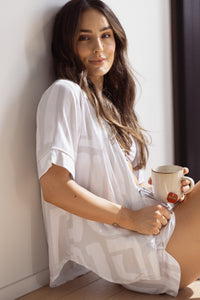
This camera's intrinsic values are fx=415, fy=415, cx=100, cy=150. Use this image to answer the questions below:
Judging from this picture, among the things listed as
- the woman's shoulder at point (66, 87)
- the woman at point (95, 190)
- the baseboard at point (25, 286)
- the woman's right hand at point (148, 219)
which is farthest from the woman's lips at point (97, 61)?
the baseboard at point (25, 286)

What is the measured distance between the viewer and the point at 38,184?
5.32 feet

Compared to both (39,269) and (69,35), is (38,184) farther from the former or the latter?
(69,35)

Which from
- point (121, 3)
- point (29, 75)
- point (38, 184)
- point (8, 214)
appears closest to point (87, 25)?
point (29, 75)

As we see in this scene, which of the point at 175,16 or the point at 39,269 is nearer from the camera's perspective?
the point at 39,269

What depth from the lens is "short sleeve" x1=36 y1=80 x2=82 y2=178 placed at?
1407 millimetres

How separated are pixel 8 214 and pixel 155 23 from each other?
Answer: 1319mm

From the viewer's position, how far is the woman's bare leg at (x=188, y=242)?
1461mm

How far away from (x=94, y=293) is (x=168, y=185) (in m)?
0.52

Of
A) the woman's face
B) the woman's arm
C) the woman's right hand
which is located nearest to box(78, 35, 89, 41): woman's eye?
the woman's face

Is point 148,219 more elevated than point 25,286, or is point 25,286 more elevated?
point 148,219

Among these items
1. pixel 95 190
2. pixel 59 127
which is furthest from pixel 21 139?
pixel 95 190

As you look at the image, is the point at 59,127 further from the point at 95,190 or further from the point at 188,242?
the point at 188,242

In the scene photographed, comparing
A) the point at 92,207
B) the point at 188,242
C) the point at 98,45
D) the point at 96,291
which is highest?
the point at 98,45

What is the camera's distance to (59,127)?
4.69 ft
